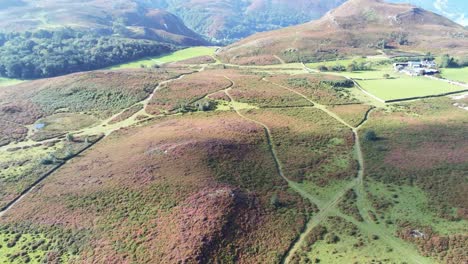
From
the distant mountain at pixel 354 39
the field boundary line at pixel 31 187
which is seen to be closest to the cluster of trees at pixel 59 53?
the distant mountain at pixel 354 39

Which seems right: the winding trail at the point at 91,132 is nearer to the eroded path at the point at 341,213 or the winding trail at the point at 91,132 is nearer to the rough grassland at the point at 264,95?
the rough grassland at the point at 264,95

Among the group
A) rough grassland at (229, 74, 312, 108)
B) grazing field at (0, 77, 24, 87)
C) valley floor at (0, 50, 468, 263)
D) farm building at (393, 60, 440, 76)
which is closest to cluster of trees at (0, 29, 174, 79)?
grazing field at (0, 77, 24, 87)

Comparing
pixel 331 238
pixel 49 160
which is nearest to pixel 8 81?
pixel 49 160

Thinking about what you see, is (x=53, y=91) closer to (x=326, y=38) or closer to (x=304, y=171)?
(x=304, y=171)

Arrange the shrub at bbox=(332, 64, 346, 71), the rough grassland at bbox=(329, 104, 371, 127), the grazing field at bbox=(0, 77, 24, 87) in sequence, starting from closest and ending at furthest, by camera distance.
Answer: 1. the rough grassland at bbox=(329, 104, 371, 127)
2. the shrub at bbox=(332, 64, 346, 71)
3. the grazing field at bbox=(0, 77, 24, 87)

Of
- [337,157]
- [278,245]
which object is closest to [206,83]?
[337,157]

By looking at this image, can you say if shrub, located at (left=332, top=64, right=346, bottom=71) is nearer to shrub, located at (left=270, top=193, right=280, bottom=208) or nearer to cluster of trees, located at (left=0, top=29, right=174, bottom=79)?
cluster of trees, located at (left=0, top=29, right=174, bottom=79)
